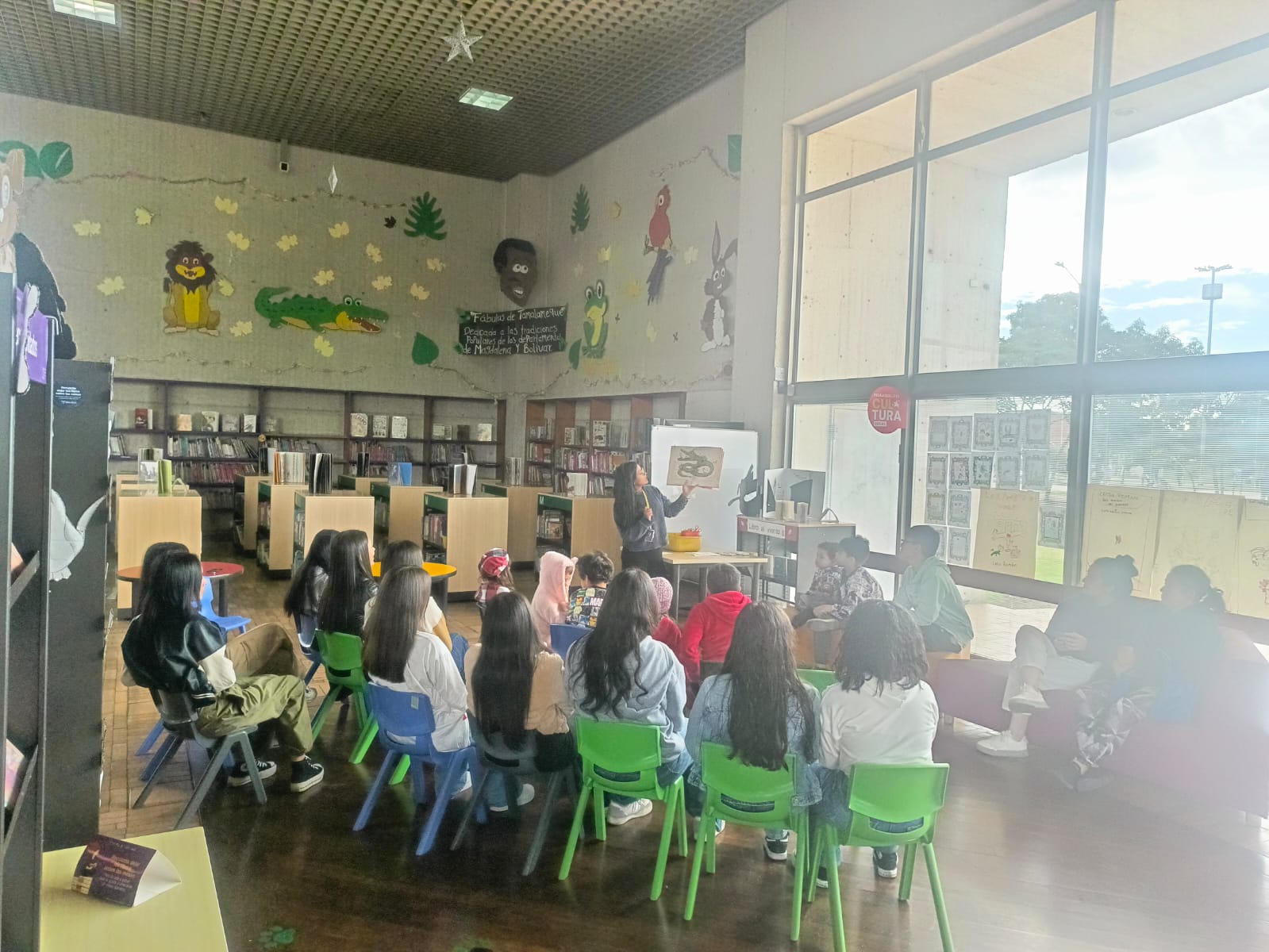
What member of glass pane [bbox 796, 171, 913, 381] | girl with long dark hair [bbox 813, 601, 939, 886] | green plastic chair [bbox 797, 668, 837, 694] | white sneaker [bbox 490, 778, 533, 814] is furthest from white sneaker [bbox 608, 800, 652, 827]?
glass pane [bbox 796, 171, 913, 381]

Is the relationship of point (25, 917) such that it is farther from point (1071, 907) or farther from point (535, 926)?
point (1071, 907)

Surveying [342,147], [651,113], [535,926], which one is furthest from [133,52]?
[535,926]

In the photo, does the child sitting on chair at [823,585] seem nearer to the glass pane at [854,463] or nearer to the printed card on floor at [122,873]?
the glass pane at [854,463]

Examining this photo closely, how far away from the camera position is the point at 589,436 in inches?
404

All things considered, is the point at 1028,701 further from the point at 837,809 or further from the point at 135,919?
the point at 135,919

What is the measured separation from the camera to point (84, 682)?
2.08 m

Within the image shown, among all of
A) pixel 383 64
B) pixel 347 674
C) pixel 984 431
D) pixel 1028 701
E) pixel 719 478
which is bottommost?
pixel 1028 701

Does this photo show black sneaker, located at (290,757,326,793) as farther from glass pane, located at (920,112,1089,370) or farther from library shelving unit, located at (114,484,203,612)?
glass pane, located at (920,112,1089,370)

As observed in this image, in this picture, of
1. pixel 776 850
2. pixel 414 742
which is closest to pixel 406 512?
pixel 414 742

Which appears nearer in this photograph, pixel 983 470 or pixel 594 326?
pixel 983 470

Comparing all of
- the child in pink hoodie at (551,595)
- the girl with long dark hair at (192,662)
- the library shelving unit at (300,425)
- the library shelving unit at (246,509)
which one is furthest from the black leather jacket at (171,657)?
the library shelving unit at (300,425)

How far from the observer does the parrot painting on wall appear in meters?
8.92

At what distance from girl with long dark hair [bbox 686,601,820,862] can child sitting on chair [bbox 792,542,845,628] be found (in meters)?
2.38

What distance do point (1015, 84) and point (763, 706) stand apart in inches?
184
